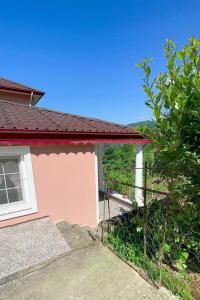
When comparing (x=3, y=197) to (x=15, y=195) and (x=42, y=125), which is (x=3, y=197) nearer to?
(x=15, y=195)

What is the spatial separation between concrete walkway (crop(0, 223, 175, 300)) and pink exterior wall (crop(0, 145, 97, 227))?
1.49 meters

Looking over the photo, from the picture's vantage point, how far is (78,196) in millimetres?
5648

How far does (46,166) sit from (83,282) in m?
2.78

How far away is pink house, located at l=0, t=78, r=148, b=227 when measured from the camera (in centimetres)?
448

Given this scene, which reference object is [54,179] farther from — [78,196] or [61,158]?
[78,196]

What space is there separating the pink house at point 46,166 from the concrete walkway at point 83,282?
5.09 ft

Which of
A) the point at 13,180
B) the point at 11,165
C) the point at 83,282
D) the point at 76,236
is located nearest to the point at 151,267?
the point at 83,282

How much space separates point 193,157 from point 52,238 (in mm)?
→ 3429

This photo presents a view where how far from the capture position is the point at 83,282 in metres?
3.28

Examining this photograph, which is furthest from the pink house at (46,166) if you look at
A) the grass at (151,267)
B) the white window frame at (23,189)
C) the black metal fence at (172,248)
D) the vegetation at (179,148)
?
the vegetation at (179,148)

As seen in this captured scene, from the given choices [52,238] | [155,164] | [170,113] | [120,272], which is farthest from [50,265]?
[170,113]

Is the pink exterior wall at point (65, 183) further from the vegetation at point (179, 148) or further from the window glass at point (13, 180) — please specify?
the vegetation at point (179, 148)

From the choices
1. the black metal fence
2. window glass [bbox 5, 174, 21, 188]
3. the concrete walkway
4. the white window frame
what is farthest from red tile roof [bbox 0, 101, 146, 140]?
the concrete walkway

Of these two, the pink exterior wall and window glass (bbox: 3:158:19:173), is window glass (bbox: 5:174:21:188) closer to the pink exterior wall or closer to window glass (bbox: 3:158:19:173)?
window glass (bbox: 3:158:19:173)
